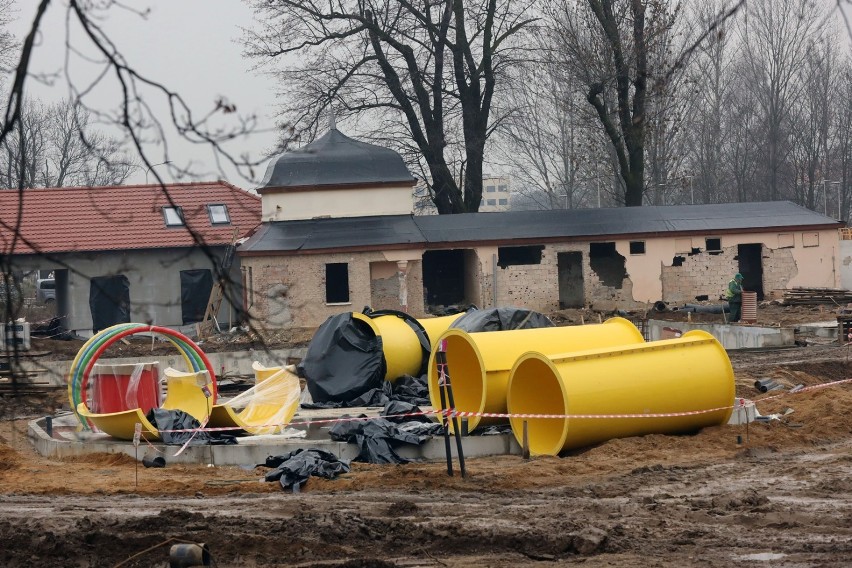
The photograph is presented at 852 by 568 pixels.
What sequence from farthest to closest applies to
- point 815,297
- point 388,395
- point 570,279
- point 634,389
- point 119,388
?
point 570,279 < point 815,297 < point 388,395 < point 119,388 < point 634,389

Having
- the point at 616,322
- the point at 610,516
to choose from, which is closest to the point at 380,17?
the point at 616,322

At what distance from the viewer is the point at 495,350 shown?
53.8 feet

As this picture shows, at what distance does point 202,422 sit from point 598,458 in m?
6.39

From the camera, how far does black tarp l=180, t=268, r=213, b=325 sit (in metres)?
36.9

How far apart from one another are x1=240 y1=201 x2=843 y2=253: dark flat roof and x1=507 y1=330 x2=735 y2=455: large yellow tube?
67.0ft

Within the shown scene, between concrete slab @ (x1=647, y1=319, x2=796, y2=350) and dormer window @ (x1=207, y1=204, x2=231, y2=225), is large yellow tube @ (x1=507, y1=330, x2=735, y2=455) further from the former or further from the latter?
dormer window @ (x1=207, y1=204, x2=231, y2=225)

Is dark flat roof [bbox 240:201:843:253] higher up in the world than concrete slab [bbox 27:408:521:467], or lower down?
higher up

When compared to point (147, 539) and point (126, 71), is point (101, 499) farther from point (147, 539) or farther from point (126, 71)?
point (126, 71)

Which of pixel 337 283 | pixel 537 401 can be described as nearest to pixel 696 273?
pixel 337 283

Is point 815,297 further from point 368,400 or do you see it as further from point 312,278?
point 368,400

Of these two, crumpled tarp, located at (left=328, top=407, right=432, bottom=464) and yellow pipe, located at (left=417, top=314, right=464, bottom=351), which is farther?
yellow pipe, located at (left=417, top=314, right=464, bottom=351)

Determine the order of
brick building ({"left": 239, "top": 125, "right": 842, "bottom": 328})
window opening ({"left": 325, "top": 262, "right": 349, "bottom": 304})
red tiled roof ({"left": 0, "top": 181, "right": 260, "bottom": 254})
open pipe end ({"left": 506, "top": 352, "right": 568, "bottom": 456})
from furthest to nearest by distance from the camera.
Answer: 1. red tiled roof ({"left": 0, "top": 181, "right": 260, "bottom": 254})
2. window opening ({"left": 325, "top": 262, "right": 349, "bottom": 304})
3. brick building ({"left": 239, "top": 125, "right": 842, "bottom": 328})
4. open pipe end ({"left": 506, "top": 352, "right": 568, "bottom": 456})

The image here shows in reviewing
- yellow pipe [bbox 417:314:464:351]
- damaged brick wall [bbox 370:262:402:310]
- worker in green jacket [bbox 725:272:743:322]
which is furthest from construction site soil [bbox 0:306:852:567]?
damaged brick wall [bbox 370:262:402:310]

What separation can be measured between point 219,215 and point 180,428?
23192 mm
